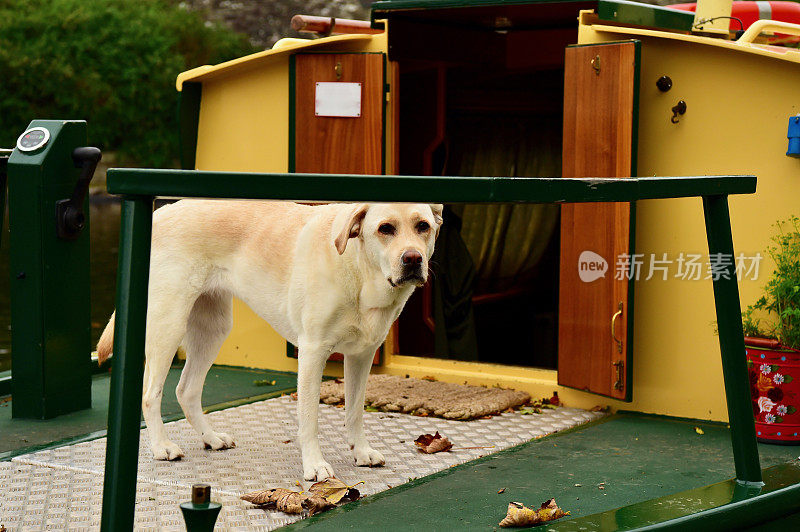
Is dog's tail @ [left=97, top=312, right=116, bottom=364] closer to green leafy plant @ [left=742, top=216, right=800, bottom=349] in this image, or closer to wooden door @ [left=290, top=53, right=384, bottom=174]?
wooden door @ [left=290, top=53, right=384, bottom=174]

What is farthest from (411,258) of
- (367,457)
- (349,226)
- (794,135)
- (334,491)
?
(794,135)

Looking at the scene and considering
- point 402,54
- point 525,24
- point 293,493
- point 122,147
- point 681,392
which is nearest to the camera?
point 293,493

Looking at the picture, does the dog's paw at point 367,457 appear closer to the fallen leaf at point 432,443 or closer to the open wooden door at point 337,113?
the fallen leaf at point 432,443

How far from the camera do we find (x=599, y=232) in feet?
19.4

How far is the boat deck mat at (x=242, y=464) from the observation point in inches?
162

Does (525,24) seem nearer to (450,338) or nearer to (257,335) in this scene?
(450,338)

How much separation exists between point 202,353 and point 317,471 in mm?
939

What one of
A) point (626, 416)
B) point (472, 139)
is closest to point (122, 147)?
point (472, 139)

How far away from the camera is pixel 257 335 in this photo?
23.4 ft

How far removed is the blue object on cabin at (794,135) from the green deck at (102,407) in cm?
299

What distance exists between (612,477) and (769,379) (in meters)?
1.06

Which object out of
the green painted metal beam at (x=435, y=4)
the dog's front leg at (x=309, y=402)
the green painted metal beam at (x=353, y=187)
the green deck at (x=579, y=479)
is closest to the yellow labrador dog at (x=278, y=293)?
the dog's front leg at (x=309, y=402)

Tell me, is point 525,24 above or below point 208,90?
above

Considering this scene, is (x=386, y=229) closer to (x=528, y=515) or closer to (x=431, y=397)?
(x=528, y=515)
